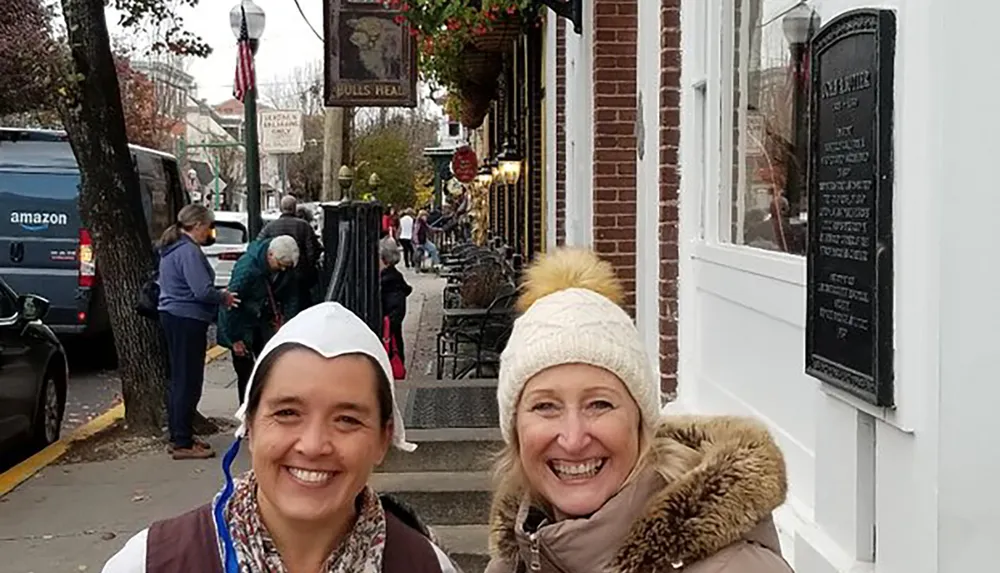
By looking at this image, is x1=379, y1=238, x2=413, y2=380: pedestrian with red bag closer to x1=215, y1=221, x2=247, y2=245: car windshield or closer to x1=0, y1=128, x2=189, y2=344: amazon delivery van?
x1=0, y1=128, x2=189, y2=344: amazon delivery van

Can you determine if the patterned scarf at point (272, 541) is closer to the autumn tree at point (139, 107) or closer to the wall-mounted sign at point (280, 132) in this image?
the wall-mounted sign at point (280, 132)

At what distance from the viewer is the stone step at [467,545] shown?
231 inches

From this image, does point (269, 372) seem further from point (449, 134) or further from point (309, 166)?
point (449, 134)

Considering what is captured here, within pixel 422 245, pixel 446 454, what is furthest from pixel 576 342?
pixel 422 245

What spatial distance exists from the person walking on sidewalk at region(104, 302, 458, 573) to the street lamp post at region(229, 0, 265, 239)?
9.90 metres

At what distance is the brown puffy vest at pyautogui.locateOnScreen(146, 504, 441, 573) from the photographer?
6.28ft

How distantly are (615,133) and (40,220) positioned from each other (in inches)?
311

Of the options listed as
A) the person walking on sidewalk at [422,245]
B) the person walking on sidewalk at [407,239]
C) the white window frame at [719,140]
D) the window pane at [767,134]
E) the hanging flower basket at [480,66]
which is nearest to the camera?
the window pane at [767,134]

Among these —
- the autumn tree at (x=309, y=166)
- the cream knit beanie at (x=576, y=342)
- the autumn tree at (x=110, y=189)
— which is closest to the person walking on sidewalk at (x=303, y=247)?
the autumn tree at (x=110, y=189)

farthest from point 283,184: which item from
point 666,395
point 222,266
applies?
point 666,395

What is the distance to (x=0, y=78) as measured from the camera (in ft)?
55.9

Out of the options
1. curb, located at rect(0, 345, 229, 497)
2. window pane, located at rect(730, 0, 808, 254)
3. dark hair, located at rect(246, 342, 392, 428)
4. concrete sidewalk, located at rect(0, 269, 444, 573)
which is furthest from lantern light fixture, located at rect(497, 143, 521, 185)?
dark hair, located at rect(246, 342, 392, 428)

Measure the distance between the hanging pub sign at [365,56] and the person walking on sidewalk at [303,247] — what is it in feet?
4.61

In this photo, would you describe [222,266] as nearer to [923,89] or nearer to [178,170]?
[178,170]
